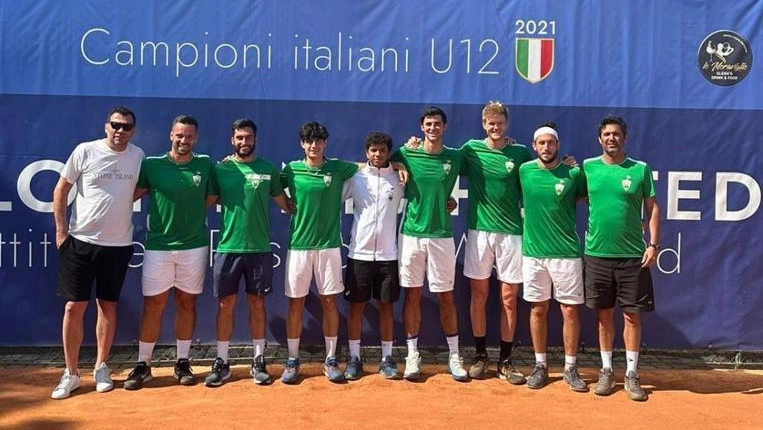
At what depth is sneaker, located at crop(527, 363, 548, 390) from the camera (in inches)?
179

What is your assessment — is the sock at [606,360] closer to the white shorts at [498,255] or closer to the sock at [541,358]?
the sock at [541,358]

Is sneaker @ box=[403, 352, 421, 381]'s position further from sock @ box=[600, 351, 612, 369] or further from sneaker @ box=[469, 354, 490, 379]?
sock @ box=[600, 351, 612, 369]

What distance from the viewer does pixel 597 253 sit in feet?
14.7

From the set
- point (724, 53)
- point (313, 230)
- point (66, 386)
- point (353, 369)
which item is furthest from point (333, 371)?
point (724, 53)

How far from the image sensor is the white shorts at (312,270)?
180 inches

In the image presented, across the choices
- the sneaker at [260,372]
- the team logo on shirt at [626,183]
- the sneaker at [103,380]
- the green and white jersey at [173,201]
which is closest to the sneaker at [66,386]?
the sneaker at [103,380]

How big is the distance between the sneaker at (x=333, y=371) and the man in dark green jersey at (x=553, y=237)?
53.8 inches

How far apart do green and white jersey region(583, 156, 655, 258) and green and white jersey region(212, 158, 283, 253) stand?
2.33 metres

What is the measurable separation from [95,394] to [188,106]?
7.58 feet

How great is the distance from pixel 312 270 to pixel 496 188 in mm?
1477

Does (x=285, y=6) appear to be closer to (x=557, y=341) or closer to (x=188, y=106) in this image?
(x=188, y=106)

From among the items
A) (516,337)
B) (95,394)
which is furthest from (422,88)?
(95,394)

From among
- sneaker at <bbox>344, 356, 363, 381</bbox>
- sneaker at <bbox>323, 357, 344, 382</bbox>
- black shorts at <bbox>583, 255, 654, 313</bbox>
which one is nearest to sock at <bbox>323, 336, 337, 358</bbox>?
sneaker at <bbox>323, 357, 344, 382</bbox>

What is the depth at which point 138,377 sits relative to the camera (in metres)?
4.48
